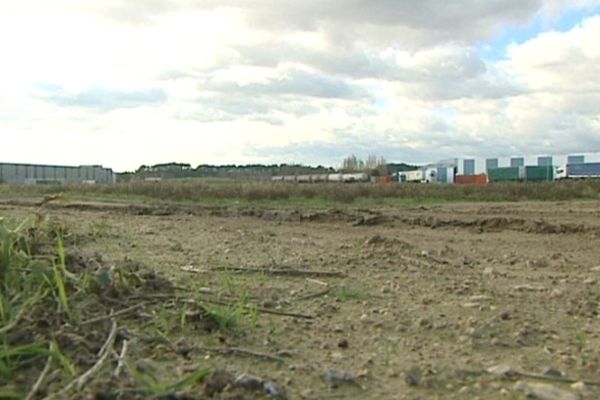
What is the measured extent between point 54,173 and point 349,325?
8119cm

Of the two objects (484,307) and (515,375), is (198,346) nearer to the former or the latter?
(515,375)

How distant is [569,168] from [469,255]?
48.4 meters

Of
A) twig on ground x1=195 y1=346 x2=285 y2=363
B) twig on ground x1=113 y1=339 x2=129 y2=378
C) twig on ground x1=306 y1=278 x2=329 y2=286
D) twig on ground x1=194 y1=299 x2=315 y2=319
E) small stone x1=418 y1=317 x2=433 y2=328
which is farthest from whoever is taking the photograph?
twig on ground x1=306 y1=278 x2=329 y2=286

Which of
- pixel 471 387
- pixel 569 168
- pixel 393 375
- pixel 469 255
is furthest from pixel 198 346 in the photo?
pixel 569 168

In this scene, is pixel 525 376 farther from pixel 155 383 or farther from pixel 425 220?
pixel 425 220

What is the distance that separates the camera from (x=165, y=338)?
381cm

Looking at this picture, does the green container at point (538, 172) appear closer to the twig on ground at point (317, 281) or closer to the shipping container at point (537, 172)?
the shipping container at point (537, 172)

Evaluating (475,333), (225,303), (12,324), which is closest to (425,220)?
(225,303)

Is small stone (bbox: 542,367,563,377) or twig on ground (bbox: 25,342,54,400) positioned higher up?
twig on ground (bbox: 25,342,54,400)

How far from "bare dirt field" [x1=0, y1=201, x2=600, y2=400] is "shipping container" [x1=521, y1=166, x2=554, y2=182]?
4598 centimetres

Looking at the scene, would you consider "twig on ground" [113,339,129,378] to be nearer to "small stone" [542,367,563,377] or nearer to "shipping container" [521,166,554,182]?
"small stone" [542,367,563,377]

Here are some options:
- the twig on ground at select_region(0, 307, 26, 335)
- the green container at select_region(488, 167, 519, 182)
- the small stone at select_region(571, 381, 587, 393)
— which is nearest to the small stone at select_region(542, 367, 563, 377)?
the small stone at select_region(571, 381, 587, 393)

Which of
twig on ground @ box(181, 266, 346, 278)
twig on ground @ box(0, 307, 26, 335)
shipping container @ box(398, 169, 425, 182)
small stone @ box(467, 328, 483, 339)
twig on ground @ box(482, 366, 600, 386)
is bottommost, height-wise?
twig on ground @ box(482, 366, 600, 386)

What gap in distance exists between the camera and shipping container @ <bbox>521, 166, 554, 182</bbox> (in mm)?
52522
